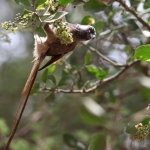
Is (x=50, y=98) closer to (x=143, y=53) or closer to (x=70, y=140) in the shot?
(x=70, y=140)

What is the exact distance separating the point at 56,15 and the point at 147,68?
1.60 feet

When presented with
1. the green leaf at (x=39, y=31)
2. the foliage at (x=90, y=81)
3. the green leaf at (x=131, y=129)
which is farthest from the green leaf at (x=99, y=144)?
the green leaf at (x=39, y=31)

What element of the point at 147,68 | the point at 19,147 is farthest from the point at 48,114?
the point at 147,68

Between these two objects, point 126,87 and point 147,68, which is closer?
point 147,68

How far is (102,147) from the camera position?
601mm

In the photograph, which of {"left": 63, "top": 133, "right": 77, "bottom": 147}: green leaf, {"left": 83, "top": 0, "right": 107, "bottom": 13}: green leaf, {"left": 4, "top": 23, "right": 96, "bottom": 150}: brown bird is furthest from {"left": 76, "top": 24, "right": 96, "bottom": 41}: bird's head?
{"left": 63, "top": 133, "right": 77, "bottom": 147}: green leaf

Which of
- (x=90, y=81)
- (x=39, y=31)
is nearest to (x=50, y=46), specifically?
(x=39, y=31)

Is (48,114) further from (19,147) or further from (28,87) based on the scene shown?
(28,87)

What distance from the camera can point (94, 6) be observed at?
0.66 meters

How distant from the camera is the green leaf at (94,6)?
650 mm

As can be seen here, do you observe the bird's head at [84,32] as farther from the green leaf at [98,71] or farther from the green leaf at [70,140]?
the green leaf at [70,140]

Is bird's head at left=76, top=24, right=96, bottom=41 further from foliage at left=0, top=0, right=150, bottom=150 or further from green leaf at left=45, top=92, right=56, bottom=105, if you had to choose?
green leaf at left=45, top=92, right=56, bottom=105

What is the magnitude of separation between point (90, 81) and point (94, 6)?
23 centimetres

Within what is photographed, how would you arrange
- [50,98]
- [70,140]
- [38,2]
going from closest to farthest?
[38,2] → [50,98] → [70,140]
